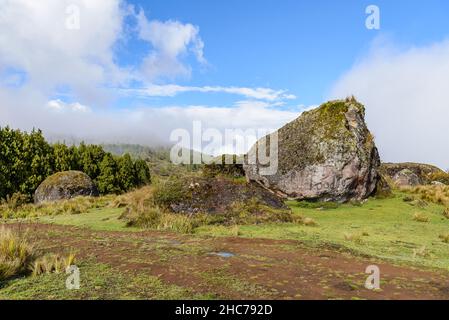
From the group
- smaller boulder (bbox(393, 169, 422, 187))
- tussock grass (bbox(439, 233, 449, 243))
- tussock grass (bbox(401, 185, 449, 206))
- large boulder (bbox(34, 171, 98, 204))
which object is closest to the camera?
tussock grass (bbox(439, 233, 449, 243))

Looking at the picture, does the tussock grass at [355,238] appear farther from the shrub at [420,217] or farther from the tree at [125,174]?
the tree at [125,174]

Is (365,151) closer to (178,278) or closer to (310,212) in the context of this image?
(310,212)

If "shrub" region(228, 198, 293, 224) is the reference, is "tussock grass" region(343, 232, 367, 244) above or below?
below

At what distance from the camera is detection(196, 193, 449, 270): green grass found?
392 inches

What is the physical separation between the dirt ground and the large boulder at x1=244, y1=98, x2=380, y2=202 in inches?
392

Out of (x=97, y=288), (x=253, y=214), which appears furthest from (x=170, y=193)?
(x=97, y=288)

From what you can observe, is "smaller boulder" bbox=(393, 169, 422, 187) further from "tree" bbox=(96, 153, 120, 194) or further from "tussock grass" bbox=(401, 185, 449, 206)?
"tree" bbox=(96, 153, 120, 194)

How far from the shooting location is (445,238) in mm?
12133

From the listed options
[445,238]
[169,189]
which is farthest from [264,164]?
[445,238]

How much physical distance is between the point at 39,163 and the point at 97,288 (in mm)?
37068

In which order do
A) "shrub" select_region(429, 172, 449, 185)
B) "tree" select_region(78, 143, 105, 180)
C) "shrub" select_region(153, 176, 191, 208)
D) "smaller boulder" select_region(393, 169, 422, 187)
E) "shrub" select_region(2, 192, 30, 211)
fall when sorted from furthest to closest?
"tree" select_region(78, 143, 105, 180), "shrub" select_region(429, 172, 449, 185), "smaller boulder" select_region(393, 169, 422, 187), "shrub" select_region(2, 192, 30, 211), "shrub" select_region(153, 176, 191, 208)

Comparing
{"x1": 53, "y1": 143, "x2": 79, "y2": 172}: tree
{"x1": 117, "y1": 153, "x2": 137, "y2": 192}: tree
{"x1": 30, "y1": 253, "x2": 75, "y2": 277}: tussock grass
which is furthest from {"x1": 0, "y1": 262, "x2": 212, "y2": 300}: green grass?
{"x1": 117, "y1": 153, "x2": 137, "y2": 192}: tree

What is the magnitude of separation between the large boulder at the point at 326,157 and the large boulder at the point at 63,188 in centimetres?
1457

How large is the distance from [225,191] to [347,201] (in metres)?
6.96
